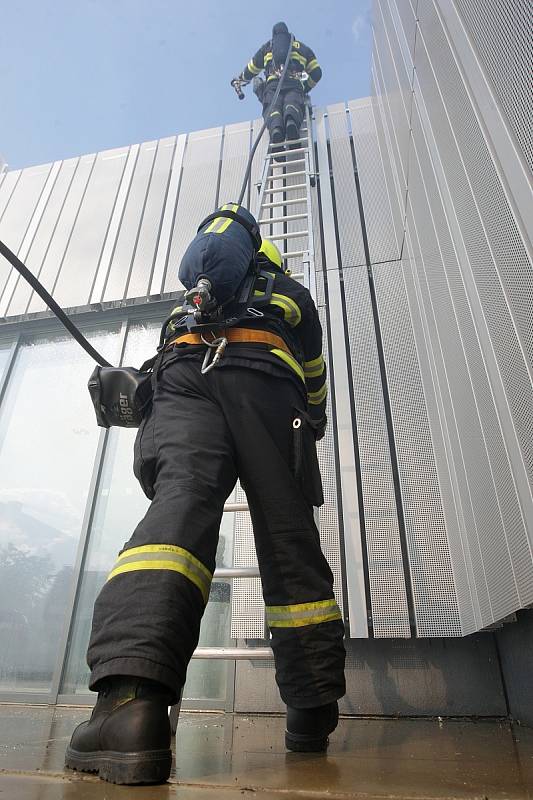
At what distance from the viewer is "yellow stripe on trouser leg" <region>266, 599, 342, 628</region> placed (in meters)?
1.25

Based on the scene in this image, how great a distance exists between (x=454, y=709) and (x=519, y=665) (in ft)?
1.35

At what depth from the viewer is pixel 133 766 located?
860mm

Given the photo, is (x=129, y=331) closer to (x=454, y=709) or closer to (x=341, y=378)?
(x=341, y=378)

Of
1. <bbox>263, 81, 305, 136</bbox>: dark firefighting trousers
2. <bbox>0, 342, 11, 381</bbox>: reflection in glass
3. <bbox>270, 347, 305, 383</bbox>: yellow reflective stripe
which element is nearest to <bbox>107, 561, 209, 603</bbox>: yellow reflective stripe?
<bbox>270, 347, 305, 383</bbox>: yellow reflective stripe

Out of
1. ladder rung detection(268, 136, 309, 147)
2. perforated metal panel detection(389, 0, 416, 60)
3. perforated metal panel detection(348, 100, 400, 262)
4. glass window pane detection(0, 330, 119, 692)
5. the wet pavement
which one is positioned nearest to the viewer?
the wet pavement

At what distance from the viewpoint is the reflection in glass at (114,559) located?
2839 mm

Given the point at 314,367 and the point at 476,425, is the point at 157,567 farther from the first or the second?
the point at 476,425

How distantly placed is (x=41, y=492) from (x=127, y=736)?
10.3ft

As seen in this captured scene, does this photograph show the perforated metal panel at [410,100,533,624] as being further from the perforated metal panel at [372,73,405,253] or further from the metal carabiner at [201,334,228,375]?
the metal carabiner at [201,334,228,375]

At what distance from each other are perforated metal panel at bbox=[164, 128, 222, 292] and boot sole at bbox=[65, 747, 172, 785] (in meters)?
3.51

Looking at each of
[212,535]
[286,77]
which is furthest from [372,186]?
[212,535]

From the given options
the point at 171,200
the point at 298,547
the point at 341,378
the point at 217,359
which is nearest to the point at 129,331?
the point at 171,200

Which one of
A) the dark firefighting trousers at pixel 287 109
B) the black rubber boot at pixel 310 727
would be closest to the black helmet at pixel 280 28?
the dark firefighting trousers at pixel 287 109

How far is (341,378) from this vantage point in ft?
10.4
